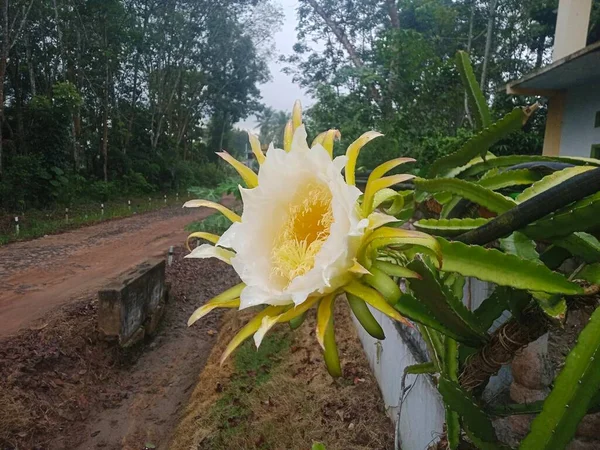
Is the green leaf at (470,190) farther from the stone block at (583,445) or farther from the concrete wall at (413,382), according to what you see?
the stone block at (583,445)

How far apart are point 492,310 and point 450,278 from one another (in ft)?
0.34

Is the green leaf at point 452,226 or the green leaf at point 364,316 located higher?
the green leaf at point 452,226

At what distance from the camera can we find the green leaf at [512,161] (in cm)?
74

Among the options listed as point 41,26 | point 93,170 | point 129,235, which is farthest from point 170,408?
point 93,170

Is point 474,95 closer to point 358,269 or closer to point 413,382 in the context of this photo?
point 358,269

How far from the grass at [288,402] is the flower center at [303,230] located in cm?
180

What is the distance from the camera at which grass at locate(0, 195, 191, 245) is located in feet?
28.7

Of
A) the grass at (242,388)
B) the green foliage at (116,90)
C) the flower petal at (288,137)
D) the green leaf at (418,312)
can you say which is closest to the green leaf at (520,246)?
the green leaf at (418,312)

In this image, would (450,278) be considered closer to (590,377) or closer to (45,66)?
(590,377)

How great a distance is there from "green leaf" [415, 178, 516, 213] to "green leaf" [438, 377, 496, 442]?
0.29 m

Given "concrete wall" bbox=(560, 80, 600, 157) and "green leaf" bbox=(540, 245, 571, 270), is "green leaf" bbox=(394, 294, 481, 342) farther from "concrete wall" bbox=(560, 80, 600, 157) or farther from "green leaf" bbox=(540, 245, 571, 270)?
"concrete wall" bbox=(560, 80, 600, 157)

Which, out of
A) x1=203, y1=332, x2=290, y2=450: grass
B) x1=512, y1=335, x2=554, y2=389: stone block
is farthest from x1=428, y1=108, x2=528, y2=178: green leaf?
x1=203, y1=332, x2=290, y2=450: grass

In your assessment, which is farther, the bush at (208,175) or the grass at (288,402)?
the bush at (208,175)

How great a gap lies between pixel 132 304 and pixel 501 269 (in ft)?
15.1
